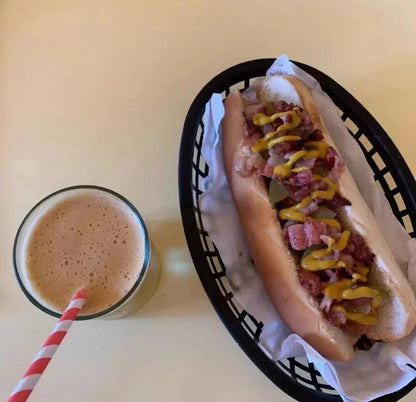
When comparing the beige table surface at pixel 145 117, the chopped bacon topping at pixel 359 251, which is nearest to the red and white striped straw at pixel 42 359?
the beige table surface at pixel 145 117

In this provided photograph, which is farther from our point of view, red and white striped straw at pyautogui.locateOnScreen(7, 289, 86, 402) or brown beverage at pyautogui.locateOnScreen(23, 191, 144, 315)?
brown beverage at pyautogui.locateOnScreen(23, 191, 144, 315)

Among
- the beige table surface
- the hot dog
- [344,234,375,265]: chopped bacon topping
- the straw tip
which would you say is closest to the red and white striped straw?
the straw tip

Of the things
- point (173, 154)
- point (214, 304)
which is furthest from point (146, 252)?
point (173, 154)

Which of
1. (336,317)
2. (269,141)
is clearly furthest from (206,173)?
(336,317)

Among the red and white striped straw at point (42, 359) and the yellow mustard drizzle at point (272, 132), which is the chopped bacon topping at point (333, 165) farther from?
the red and white striped straw at point (42, 359)

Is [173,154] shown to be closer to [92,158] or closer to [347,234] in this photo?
[92,158]

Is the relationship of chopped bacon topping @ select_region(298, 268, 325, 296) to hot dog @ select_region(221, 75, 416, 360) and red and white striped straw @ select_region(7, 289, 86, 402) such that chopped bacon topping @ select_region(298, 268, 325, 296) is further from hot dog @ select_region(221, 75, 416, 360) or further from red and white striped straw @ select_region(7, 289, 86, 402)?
red and white striped straw @ select_region(7, 289, 86, 402)

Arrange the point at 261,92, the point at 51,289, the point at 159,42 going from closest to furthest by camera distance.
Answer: the point at 51,289, the point at 261,92, the point at 159,42
